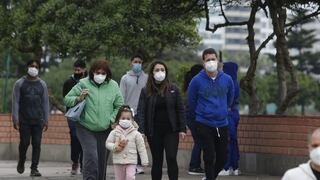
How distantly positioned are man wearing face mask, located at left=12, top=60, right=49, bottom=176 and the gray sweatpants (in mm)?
2358

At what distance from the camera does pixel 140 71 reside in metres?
11.2

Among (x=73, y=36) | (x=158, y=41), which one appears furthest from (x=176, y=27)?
(x=73, y=36)

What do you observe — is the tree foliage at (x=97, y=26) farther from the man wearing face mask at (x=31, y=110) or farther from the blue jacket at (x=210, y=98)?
the blue jacket at (x=210, y=98)

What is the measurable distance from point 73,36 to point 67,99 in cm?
762

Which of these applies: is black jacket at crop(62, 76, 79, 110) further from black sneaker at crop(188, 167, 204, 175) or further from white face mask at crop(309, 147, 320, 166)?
white face mask at crop(309, 147, 320, 166)

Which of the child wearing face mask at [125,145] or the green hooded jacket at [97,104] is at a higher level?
the green hooded jacket at [97,104]

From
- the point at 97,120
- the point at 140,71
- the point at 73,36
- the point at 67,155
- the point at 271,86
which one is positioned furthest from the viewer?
the point at 271,86

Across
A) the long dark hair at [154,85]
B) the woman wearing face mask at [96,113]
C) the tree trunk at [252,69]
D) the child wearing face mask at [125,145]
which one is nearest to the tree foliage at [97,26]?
the tree trunk at [252,69]

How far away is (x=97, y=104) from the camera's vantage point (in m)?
8.97

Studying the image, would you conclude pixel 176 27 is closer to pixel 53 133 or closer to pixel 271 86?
pixel 53 133

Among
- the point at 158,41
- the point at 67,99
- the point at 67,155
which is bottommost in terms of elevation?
the point at 67,155

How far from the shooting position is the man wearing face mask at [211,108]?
29.7ft

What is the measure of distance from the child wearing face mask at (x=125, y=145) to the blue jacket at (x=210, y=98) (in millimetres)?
887

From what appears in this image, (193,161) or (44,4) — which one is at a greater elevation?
(44,4)
